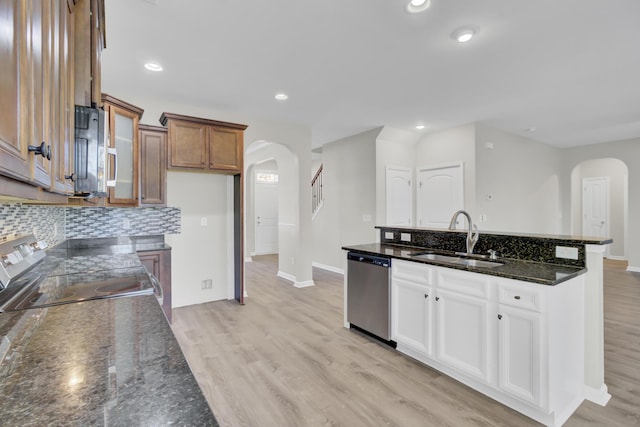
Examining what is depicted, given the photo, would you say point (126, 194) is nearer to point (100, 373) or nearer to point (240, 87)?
point (240, 87)

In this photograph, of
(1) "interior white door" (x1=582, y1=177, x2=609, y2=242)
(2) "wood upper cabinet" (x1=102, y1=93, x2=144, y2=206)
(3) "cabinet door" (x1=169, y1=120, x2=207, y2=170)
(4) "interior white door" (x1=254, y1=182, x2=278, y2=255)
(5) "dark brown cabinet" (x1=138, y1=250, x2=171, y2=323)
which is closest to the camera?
(2) "wood upper cabinet" (x1=102, y1=93, x2=144, y2=206)

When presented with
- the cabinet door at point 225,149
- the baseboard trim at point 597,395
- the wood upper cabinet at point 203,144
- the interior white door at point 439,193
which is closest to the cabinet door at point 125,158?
the wood upper cabinet at point 203,144

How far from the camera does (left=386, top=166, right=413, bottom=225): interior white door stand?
5473 millimetres

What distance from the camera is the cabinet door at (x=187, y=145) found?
3.62 m

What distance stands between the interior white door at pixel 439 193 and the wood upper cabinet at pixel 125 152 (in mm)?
4578

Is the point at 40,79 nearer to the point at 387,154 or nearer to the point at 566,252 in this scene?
the point at 566,252

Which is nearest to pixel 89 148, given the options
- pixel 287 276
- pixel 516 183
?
pixel 287 276

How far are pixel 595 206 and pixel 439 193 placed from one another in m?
5.72

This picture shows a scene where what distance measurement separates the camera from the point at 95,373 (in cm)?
76

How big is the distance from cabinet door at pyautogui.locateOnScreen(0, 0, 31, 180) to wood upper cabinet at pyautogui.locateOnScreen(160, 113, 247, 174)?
10.5 ft

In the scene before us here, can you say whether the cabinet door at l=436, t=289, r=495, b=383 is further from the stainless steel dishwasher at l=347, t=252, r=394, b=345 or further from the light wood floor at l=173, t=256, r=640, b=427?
the stainless steel dishwasher at l=347, t=252, r=394, b=345

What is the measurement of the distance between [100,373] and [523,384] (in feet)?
7.21

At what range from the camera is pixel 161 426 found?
56 centimetres

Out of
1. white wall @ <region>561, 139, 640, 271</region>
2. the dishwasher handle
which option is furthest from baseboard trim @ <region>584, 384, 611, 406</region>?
white wall @ <region>561, 139, 640, 271</region>
